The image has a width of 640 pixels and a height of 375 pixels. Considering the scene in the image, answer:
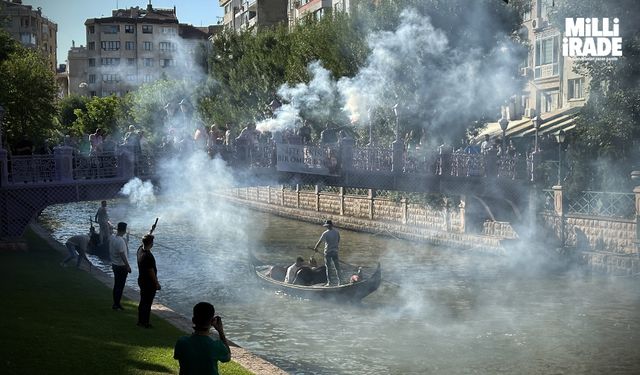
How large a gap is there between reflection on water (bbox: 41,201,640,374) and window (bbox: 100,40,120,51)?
113969 millimetres

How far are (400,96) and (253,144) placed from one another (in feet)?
41.4

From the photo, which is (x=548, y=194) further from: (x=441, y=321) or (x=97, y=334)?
(x=97, y=334)

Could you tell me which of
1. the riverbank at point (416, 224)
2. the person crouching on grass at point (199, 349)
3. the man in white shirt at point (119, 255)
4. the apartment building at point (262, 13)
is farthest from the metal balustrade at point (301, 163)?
the apartment building at point (262, 13)

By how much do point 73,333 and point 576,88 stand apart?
39300 millimetres

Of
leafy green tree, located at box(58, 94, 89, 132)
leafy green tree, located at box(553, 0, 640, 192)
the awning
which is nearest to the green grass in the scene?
leafy green tree, located at box(553, 0, 640, 192)

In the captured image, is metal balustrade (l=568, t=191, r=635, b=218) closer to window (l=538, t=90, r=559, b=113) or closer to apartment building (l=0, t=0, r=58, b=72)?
window (l=538, t=90, r=559, b=113)

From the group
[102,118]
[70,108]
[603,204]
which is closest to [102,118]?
[102,118]

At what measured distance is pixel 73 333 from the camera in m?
16.7

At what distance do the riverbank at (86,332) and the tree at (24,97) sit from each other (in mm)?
29931

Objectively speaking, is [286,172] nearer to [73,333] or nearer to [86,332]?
[86,332]

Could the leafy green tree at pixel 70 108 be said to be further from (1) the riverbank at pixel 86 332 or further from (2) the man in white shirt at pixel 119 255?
(2) the man in white shirt at pixel 119 255

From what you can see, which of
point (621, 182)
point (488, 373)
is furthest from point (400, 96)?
point (488, 373)

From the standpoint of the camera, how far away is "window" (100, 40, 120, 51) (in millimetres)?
150750

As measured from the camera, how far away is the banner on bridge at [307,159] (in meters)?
32.1
